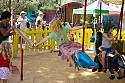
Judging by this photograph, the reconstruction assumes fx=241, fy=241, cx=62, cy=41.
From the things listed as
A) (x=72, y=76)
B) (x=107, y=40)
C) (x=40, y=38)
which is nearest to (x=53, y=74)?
(x=72, y=76)

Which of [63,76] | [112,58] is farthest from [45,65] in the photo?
[112,58]

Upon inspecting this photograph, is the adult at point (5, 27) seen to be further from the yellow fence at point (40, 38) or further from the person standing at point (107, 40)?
the yellow fence at point (40, 38)

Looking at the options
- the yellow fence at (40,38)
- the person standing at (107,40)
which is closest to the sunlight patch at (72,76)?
the person standing at (107,40)

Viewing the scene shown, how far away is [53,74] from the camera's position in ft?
21.5

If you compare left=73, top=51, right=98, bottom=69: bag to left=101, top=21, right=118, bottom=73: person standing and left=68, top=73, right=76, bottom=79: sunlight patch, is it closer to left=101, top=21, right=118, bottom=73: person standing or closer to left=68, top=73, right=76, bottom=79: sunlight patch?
left=101, top=21, right=118, bottom=73: person standing

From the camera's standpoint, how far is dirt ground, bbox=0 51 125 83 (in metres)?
5.98

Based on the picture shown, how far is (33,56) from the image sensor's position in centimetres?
941

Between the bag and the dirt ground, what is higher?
the bag

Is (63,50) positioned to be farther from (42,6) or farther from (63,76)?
(42,6)

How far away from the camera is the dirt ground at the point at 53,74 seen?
5980 millimetres

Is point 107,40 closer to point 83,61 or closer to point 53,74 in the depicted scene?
point 83,61

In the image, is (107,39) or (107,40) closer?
(107,39)

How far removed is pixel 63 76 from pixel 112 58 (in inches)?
74.2

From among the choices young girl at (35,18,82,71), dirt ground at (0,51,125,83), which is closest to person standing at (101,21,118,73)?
young girl at (35,18,82,71)
